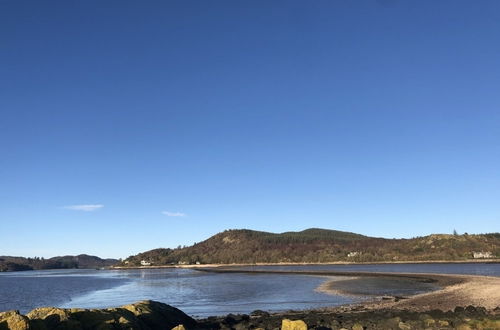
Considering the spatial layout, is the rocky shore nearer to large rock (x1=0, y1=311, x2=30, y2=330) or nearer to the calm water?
large rock (x1=0, y1=311, x2=30, y2=330)

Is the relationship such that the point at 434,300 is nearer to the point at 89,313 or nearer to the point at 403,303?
the point at 403,303

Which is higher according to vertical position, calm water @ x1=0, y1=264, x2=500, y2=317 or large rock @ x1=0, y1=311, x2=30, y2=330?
large rock @ x1=0, y1=311, x2=30, y2=330

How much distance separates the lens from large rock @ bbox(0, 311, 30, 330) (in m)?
17.8

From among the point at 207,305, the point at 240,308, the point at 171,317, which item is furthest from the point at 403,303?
the point at 171,317

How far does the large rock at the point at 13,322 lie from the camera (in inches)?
700

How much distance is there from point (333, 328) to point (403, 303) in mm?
24606

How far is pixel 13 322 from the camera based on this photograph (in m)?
17.9

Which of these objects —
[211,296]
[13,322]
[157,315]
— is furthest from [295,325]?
[211,296]

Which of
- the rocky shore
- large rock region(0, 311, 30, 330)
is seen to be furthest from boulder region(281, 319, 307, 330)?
large rock region(0, 311, 30, 330)

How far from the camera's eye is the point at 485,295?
54594mm

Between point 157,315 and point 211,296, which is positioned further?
point 211,296

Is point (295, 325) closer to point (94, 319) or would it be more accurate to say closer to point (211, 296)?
point (94, 319)

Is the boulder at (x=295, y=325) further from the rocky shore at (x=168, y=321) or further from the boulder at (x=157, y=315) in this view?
the boulder at (x=157, y=315)

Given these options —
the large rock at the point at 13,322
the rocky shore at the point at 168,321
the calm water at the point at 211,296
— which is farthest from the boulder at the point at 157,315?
the calm water at the point at 211,296
